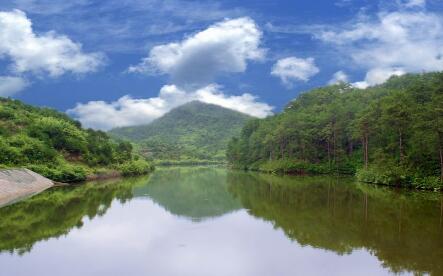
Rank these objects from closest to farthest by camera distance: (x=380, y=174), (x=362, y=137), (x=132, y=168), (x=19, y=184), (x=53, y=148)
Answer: (x=19, y=184), (x=380, y=174), (x=53, y=148), (x=362, y=137), (x=132, y=168)

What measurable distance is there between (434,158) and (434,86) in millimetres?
11011

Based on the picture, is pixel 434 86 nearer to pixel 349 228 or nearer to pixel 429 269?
pixel 349 228

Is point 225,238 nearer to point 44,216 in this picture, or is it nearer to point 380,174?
point 44,216

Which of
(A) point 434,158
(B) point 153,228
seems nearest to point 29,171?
(B) point 153,228

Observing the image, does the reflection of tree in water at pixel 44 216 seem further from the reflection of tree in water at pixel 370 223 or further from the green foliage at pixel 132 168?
the green foliage at pixel 132 168

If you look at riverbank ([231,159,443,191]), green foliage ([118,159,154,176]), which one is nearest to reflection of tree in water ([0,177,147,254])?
riverbank ([231,159,443,191])

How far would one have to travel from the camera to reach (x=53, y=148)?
58594mm

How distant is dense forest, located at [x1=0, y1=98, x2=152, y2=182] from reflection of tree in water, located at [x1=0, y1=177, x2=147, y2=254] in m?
9.86

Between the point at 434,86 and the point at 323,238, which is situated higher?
the point at 434,86

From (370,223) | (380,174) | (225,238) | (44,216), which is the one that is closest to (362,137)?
(380,174)

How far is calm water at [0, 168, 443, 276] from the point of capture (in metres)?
13.4

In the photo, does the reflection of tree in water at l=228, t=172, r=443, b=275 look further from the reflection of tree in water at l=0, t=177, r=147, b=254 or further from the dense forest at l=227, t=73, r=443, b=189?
the reflection of tree in water at l=0, t=177, r=147, b=254

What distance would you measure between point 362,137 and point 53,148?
42.7 m

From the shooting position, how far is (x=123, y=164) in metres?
74.7
